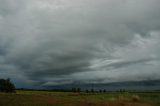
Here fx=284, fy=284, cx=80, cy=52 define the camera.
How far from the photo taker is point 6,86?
340 feet

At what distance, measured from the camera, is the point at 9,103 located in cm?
4684

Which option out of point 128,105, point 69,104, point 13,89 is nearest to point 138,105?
point 128,105

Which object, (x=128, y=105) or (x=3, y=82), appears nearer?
(x=128, y=105)

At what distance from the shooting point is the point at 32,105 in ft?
147

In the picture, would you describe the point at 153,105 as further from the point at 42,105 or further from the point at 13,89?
the point at 13,89

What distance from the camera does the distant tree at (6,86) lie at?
102 metres

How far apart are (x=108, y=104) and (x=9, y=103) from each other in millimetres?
16367

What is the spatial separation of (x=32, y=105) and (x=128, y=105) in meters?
16.0

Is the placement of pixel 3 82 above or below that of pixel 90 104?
above

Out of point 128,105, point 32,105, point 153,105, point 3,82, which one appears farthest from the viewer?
point 3,82

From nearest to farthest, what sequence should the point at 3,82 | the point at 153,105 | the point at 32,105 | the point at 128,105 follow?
the point at 32,105 → the point at 128,105 → the point at 153,105 → the point at 3,82

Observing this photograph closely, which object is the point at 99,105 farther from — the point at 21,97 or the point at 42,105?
the point at 21,97

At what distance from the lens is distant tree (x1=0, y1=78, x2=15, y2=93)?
102081 millimetres

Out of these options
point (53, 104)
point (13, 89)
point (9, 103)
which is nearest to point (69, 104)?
point (53, 104)
